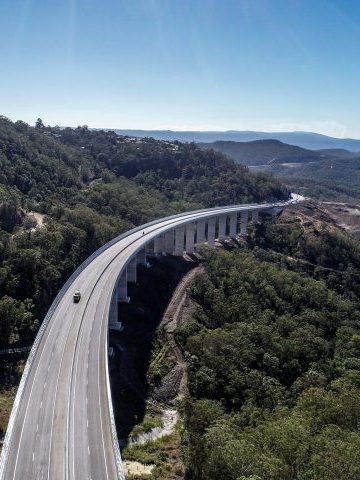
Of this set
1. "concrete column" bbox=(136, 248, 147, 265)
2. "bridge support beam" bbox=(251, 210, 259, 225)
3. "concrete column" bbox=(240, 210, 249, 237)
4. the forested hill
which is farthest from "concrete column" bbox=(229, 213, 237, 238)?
"concrete column" bbox=(136, 248, 147, 265)

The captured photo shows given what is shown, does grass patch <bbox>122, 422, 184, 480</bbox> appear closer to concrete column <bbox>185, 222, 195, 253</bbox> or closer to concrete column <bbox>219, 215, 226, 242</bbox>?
concrete column <bbox>185, 222, 195, 253</bbox>

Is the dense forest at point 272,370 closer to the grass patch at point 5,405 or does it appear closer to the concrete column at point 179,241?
the concrete column at point 179,241

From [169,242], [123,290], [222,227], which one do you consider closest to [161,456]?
[123,290]

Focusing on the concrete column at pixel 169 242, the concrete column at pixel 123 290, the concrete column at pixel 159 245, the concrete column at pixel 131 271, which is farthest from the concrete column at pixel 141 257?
the concrete column at pixel 123 290

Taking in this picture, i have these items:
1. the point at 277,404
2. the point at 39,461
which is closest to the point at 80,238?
the point at 277,404

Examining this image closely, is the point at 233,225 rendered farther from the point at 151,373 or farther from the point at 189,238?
the point at 151,373

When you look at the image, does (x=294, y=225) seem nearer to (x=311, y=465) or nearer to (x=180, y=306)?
(x=180, y=306)
